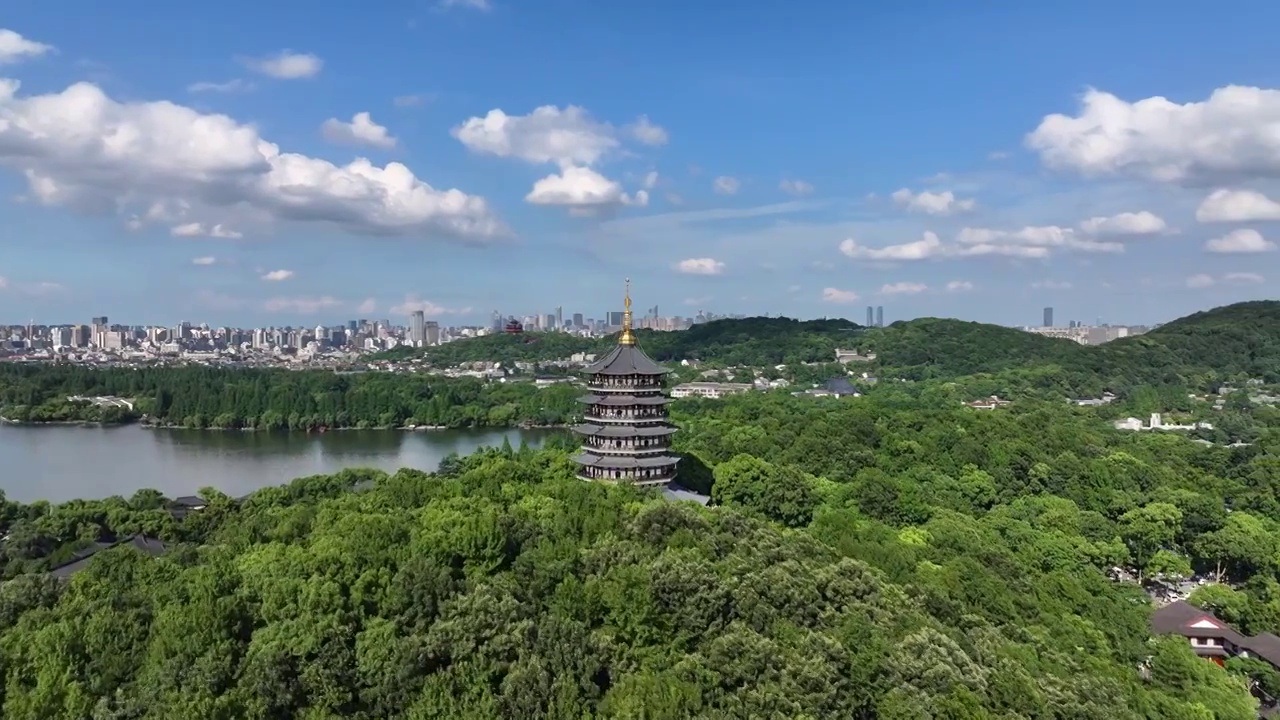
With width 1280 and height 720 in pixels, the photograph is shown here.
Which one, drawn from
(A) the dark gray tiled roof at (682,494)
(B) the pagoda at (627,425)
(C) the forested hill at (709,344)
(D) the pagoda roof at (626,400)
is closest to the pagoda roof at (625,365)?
(B) the pagoda at (627,425)

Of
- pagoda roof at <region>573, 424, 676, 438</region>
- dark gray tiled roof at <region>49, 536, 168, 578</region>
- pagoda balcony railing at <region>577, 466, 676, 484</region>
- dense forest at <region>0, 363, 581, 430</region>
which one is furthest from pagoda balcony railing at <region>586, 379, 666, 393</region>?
dense forest at <region>0, 363, 581, 430</region>

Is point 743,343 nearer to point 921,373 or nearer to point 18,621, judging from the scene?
Result: point 921,373

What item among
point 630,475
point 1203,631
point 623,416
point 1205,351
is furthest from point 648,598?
point 1205,351

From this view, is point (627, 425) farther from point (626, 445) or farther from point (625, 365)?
point (625, 365)

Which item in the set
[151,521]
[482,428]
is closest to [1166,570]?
[151,521]

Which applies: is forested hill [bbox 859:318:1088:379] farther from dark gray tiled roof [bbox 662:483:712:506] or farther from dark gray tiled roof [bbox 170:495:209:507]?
dark gray tiled roof [bbox 170:495:209:507]

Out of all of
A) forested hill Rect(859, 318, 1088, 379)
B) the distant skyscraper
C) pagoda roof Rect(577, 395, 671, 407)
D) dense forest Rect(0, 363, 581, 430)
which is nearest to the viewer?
pagoda roof Rect(577, 395, 671, 407)

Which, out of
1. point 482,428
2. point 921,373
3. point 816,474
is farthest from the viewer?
point 921,373
